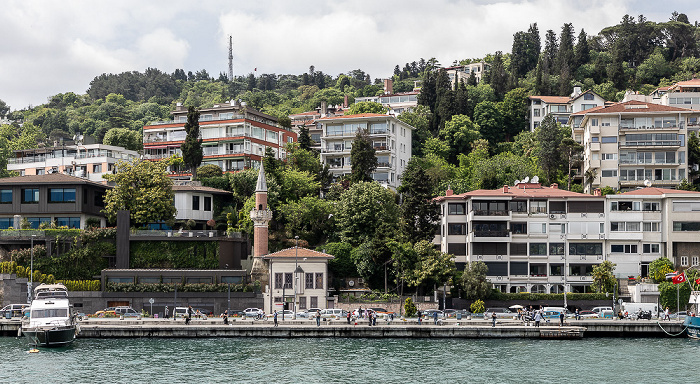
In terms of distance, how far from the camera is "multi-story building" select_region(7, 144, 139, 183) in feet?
412

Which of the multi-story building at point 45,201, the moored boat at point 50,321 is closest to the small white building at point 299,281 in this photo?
the moored boat at point 50,321

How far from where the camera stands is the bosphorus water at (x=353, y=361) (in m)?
59.5

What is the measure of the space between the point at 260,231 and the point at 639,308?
1558 inches

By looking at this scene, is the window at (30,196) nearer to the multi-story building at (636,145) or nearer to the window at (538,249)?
the window at (538,249)

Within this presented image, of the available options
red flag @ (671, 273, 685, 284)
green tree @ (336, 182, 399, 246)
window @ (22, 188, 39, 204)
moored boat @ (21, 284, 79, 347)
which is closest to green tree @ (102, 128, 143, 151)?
window @ (22, 188, 39, 204)

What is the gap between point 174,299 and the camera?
299 ft

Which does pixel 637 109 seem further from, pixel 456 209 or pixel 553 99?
pixel 553 99

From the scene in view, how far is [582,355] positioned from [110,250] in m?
51.3

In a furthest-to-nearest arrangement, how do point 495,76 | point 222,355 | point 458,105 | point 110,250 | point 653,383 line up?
point 495,76
point 458,105
point 110,250
point 222,355
point 653,383

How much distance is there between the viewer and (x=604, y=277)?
9112 centimetres

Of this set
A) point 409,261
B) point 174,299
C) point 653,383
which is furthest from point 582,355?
point 174,299

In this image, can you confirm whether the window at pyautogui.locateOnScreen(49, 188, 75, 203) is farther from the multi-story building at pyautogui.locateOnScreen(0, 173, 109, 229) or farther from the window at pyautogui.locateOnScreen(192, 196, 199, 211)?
the window at pyautogui.locateOnScreen(192, 196, 199, 211)

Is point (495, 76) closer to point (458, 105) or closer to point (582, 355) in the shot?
point (458, 105)

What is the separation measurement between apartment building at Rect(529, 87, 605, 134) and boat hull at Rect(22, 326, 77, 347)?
85.7 meters
